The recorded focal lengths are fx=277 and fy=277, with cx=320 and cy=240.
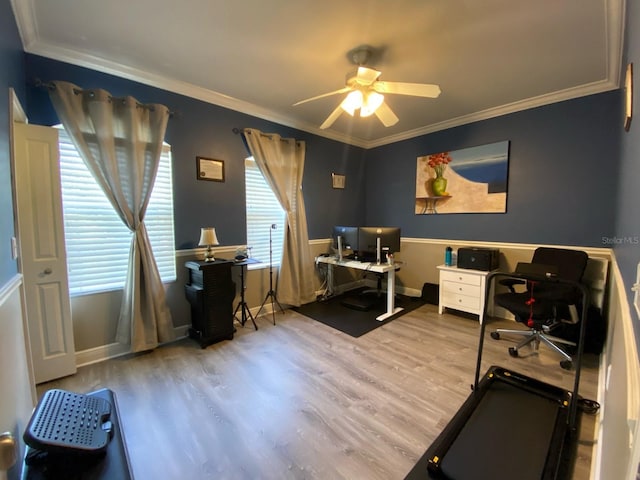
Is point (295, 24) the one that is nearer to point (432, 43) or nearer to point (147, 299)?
point (432, 43)

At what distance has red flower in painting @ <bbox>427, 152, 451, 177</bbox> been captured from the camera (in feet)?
13.4

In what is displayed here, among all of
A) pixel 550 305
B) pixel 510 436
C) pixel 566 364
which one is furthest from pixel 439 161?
pixel 510 436

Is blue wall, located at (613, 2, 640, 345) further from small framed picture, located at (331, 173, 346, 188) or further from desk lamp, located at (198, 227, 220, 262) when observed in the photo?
small framed picture, located at (331, 173, 346, 188)

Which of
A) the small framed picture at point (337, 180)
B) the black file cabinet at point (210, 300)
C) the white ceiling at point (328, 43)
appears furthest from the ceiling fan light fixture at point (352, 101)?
the small framed picture at point (337, 180)

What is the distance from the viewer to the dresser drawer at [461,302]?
11.6 feet

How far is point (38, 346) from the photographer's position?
2.21 m

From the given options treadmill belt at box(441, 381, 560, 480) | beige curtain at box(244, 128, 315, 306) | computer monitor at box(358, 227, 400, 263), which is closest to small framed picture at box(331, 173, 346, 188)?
beige curtain at box(244, 128, 315, 306)

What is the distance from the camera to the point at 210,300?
9.49 ft

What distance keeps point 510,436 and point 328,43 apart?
2.96 m

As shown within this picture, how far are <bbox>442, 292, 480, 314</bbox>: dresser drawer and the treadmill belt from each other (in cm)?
165

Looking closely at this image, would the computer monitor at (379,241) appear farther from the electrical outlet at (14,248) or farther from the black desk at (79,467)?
the electrical outlet at (14,248)

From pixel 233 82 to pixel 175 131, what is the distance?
81 cm

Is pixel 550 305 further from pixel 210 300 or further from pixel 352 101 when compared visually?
pixel 210 300

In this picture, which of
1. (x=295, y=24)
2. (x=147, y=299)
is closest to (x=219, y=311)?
(x=147, y=299)
